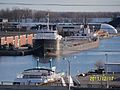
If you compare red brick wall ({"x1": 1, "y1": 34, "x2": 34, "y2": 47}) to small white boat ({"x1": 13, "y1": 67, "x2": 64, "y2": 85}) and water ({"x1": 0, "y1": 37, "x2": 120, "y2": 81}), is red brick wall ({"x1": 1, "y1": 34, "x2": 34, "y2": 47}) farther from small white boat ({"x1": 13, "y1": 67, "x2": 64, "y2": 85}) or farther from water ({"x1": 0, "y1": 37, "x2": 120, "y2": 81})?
small white boat ({"x1": 13, "y1": 67, "x2": 64, "y2": 85})

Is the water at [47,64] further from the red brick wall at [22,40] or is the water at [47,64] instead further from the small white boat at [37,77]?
the red brick wall at [22,40]

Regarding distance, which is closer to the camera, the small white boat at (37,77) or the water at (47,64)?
the small white boat at (37,77)

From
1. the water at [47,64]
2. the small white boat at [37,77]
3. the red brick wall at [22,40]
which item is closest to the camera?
the small white boat at [37,77]

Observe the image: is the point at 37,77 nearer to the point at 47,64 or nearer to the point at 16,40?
the point at 47,64

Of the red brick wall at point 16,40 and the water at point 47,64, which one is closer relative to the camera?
the water at point 47,64

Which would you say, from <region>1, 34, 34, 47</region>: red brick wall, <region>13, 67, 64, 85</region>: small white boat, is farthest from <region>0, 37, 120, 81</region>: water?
<region>1, 34, 34, 47</region>: red brick wall

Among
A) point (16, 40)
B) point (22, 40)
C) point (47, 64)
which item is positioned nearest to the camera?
point (47, 64)

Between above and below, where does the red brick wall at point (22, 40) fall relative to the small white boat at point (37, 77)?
below

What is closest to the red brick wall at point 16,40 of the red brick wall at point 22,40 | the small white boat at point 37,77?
the red brick wall at point 22,40

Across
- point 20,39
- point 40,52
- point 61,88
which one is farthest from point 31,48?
point 61,88

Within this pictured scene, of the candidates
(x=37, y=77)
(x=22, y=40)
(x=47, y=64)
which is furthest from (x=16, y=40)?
(x=37, y=77)

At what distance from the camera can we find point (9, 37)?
1830cm

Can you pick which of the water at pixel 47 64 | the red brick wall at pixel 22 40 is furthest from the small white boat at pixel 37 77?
the red brick wall at pixel 22 40

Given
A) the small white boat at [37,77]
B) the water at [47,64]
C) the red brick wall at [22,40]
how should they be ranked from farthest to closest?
1. the red brick wall at [22,40]
2. the water at [47,64]
3. the small white boat at [37,77]
